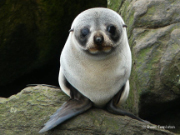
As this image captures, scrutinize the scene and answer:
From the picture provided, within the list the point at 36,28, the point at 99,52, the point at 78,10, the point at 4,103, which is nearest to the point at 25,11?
the point at 36,28

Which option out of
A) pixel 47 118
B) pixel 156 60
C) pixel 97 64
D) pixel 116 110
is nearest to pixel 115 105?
pixel 116 110

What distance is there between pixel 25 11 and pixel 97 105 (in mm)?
3183

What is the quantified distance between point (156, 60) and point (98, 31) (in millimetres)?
1505

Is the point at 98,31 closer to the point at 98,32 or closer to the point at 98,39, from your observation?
the point at 98,32

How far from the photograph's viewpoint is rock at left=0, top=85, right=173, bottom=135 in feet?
13.8

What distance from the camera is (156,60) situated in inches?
205

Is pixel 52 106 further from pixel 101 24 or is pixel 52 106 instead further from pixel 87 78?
pixel 101 24

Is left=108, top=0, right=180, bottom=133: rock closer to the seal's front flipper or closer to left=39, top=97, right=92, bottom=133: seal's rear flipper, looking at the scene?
the seal's front flipper

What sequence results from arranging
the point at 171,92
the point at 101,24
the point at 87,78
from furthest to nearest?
1. the point at 171,92
2. the point at 87,78
3. the point at 101,24

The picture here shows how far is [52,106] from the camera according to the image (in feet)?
15.1

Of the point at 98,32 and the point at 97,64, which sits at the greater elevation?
the point at 98,32

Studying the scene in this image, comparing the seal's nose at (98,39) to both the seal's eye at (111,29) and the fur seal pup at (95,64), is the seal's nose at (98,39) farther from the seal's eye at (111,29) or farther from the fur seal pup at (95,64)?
the seal's eye at (111,29)

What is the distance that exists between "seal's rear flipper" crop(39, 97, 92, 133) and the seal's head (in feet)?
2.30

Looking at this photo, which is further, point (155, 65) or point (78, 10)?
point (78, 10)
